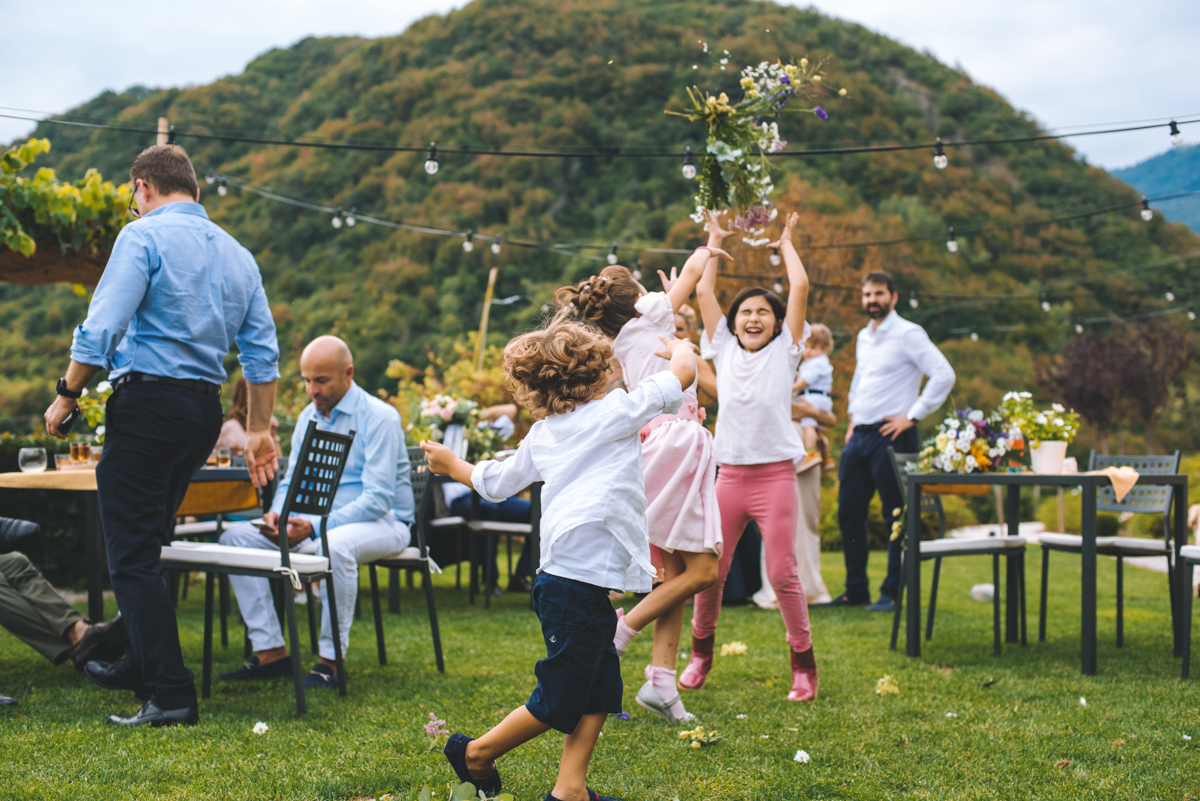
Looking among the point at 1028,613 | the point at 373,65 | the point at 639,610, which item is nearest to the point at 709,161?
the point at 639,610

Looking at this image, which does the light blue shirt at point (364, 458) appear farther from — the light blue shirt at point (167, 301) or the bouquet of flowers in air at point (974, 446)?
the bouquet of flowers in air at point (974, 446)

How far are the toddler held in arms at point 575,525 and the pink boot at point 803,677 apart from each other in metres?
1.49

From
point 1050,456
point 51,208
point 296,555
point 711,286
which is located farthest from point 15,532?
point 1050,456

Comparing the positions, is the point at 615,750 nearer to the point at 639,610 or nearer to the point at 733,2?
the point at 639,610

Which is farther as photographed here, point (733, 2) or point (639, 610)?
point (733, 2)

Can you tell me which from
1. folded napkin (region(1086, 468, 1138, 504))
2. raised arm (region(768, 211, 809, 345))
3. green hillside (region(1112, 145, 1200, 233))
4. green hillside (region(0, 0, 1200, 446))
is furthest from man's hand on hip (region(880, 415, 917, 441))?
green hillside (region(1112, 145, 1200, 233))

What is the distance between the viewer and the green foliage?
16.2 feet

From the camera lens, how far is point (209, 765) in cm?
267

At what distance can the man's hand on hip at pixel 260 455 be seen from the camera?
135 inches

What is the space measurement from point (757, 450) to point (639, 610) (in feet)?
2.68

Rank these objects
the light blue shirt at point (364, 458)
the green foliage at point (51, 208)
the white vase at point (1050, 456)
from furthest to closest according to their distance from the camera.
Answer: the green foliage at point (51, 208)
the white vase at point (1050, 456)
the light blue shirt at point (364, 458)

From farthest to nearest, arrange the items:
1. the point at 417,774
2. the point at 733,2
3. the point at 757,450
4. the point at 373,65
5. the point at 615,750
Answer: the point at 373,65
the point at 733,2
the point at 757,450
the point at 615,750
the point at 417,774

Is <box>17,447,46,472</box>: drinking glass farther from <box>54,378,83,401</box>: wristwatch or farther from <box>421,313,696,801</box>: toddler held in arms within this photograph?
<box>421,313,696,801</box>: toddler held in arms

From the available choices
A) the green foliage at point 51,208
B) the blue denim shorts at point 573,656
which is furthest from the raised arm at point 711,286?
the green foliage at point 51,208
